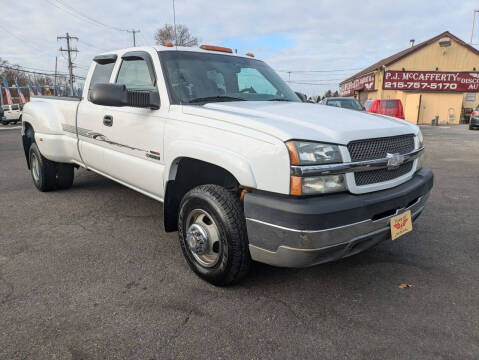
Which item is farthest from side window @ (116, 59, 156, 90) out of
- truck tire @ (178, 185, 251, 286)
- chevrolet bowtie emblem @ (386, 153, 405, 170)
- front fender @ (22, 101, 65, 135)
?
chevrolet bowtie emblem @ (386, 153, 405, 170)

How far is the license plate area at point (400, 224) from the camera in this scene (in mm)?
2527

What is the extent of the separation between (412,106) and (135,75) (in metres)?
29.8

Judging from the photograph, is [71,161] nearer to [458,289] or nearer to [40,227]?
[40,227]

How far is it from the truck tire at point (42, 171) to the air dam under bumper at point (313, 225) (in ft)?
13.2

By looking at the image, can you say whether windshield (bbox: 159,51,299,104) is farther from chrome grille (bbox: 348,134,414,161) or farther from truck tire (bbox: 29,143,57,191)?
truck tire (bbox: 29,143,57,191)

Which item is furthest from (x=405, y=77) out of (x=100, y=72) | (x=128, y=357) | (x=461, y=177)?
(x=128, y=357)

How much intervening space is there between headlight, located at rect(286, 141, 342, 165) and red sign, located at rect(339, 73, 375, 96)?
3281 centimetres

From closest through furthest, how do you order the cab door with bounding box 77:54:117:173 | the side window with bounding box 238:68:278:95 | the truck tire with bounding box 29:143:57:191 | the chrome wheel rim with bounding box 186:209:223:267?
the chrome wheel rim with bounding box 186:209:223:267
the side window with bounding box 238:68:278:95
the cab door with bounding box 77:54:117:173
the truck tire with bounding box 29:143:57:191

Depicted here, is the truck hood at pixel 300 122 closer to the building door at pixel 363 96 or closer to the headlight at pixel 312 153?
the headlight at pixel 312 153

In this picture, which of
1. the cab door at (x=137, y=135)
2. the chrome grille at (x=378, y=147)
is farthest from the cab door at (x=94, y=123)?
the chrome grille at (x=378, y=147)

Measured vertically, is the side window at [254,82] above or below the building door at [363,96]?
below

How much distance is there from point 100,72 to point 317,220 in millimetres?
3324

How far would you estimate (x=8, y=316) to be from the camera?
2.40m

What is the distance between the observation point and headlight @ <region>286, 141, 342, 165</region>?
2.18 meters
